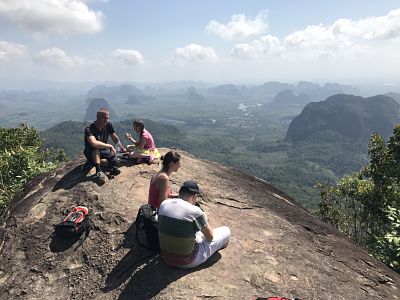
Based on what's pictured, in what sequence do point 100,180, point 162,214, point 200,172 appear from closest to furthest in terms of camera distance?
point 162,214, point 100,180, point 200,172

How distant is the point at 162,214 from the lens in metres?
8.30

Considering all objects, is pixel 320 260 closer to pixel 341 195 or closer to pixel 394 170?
pixel 394 170

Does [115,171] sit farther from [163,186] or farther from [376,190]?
[376,190]

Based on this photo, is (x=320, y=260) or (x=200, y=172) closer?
(x=320, y=260)

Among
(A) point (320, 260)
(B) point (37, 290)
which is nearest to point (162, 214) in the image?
(B) point (37, 290)

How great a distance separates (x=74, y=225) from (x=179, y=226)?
3970 millimetres

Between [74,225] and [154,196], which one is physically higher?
[154,196]

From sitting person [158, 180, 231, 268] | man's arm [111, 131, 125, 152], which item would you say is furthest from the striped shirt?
man's arm [111, 131, 125, 152]

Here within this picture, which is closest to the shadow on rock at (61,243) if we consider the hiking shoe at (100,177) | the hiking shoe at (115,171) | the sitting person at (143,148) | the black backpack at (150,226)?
the black backpack at (150,226)

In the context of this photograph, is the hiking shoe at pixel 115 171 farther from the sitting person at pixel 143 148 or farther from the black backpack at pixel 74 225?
the black backpack at pixel 74 225

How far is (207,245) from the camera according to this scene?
29.2 ft

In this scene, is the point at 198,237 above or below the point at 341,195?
above

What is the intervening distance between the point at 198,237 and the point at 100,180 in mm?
5861

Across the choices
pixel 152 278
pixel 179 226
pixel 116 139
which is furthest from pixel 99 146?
pixel 179 226
